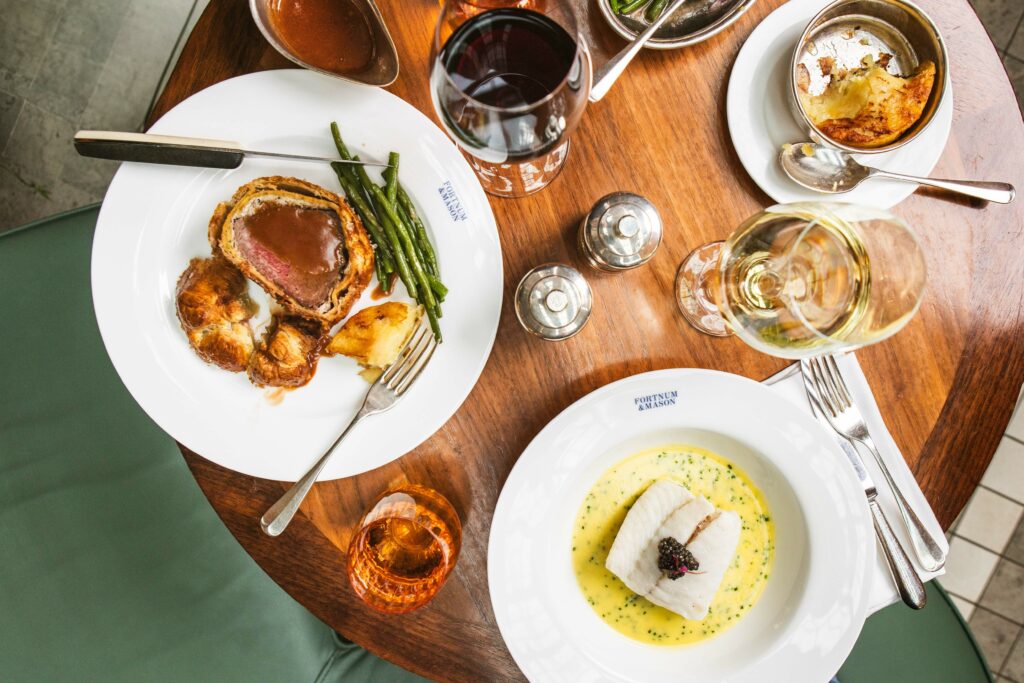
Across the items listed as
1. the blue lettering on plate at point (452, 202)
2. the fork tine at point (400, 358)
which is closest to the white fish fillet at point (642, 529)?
the fork tine at point (400, 358)

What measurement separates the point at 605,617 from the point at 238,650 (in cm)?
90

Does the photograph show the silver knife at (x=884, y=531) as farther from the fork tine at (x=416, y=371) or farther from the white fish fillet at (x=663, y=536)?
the fork tine at (x=416, y=371)

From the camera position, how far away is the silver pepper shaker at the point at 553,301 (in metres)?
1.32

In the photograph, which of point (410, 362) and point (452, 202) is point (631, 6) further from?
point (410, 362)

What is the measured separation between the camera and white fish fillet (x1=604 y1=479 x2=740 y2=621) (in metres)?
1.38

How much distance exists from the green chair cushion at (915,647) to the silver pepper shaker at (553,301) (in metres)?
1.20

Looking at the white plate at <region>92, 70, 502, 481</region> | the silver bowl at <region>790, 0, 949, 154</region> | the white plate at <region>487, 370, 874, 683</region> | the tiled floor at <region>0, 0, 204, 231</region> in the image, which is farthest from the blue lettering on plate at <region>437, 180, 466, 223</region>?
the tiled floor at <region>0, 0, 204, 231</region>

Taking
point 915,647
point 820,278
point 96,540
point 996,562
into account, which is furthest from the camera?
point 996,562

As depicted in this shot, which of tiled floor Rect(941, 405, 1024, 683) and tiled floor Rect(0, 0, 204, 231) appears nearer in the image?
tiled floor Rect(0, 0, 204, 231)

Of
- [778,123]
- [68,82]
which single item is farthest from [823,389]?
[68,82]

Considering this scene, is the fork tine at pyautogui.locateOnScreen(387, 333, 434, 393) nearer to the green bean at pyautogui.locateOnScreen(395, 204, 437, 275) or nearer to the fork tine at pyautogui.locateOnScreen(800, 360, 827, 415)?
Result: the green bean at pyautogui.locateOnScreen(395, 204, 437, 275)

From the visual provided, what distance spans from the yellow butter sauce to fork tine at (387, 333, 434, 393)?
47 cm

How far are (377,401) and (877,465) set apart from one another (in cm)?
102

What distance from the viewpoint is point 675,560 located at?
53.9 inches
